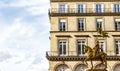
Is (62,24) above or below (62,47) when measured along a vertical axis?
above

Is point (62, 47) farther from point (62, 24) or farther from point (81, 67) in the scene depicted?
point (81, 67)

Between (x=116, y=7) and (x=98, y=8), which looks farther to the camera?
(x=98, y=8)

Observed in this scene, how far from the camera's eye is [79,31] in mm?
73875

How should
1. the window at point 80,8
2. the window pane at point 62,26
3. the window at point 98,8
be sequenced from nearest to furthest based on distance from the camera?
the window pane at point 62,26
the window at point 98,8
the window at point 80,8

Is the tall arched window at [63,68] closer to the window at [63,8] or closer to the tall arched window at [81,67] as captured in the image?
the tall arched window at [81,67]

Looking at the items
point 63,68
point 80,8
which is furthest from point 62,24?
point 63,68

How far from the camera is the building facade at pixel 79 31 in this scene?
239 feet

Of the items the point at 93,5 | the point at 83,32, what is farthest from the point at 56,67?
the point at 93,5

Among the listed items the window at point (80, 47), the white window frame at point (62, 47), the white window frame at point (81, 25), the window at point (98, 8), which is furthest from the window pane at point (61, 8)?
the window at point (80, 47)

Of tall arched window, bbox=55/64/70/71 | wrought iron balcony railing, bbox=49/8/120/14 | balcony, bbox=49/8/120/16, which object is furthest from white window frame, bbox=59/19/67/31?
tall arched window, bbox=55/64/70/71

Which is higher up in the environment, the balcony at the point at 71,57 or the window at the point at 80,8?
the window at the point at 80,8

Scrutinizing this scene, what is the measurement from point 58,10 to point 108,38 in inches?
393

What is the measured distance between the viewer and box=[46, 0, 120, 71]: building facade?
7288cm

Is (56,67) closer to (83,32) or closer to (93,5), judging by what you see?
(83,32)
